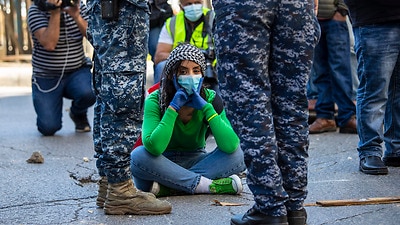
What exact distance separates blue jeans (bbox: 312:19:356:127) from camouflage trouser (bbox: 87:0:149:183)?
341cm

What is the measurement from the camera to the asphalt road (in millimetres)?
3879

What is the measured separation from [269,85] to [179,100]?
3.93ft

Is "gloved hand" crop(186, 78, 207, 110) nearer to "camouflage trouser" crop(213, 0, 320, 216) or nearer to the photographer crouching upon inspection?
"camouflage trouser" crop(213, 0, 320, 216)

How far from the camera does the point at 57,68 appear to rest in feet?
24.0

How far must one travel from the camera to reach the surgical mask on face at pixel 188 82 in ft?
14.9

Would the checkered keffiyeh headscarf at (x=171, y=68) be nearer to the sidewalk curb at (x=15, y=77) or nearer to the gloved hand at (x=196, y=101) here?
the gloved hand at (x=196, y=101)

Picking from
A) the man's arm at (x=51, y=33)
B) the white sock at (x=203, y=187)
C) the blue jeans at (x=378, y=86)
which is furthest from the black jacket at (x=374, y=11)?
the man's arm at (x=51, y=33)

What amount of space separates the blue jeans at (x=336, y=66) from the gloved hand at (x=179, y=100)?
9.26ft

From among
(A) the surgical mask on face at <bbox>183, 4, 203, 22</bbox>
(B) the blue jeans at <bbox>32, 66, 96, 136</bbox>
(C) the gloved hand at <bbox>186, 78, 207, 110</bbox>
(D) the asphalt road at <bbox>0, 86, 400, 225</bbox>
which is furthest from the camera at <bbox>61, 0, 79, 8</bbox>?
(C) the gloved hand at <bbox>186, 78, 207, 110</bbox>

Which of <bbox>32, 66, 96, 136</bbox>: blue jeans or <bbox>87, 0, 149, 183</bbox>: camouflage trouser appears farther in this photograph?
<bbox>32, 66, 96, 136</bbox>: blue jeans

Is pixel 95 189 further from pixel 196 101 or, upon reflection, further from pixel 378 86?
pixel 378 86

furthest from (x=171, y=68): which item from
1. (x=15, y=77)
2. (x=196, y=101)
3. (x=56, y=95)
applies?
(x=15, y=77)

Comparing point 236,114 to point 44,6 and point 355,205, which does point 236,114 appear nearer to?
point 355,205

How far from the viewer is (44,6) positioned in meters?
6.82
